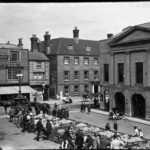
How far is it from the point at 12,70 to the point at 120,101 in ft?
63.3

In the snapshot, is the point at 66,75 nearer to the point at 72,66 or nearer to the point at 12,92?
the point at 72,66

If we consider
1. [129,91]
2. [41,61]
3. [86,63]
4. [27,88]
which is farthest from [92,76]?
[129,91]

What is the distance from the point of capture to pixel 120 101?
3197 cm

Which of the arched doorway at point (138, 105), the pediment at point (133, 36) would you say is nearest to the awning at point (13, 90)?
the pediment at point (133, 36)

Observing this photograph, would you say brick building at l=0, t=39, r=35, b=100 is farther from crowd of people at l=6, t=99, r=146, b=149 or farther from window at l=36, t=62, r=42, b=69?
crowd of people at l=6, t=99, r=146, b=149

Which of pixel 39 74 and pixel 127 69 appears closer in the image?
pixel 127 69

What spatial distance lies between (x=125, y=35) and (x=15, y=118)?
50.8 feet

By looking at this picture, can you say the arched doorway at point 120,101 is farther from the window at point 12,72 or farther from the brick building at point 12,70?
the window at point 12,72

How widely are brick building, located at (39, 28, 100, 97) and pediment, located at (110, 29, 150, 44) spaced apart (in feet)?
56.7

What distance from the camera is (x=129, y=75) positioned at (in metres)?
29.4

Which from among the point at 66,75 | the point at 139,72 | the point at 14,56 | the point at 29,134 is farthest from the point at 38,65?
the point at 29,134

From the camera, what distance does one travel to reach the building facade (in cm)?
A: 4447

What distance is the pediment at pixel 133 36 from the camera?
26.7 m

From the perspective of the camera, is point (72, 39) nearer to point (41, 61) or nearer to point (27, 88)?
point (41, 61)
